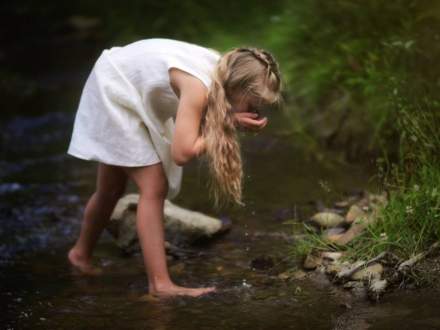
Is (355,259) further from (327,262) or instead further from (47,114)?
(47,114)

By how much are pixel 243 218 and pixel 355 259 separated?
3.67ft

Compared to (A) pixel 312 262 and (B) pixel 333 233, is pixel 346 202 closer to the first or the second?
(B) pixel 333 233

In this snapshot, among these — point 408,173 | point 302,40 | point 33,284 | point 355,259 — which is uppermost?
point 302,40

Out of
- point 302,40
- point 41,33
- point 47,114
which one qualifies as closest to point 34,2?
point 41,33

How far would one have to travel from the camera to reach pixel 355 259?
316 centimetres

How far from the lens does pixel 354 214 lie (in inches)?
145

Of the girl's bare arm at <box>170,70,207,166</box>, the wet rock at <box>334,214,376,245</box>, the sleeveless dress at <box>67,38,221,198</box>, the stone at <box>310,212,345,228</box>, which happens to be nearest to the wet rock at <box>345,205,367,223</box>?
the stone at <box>310,212,345,228</box>

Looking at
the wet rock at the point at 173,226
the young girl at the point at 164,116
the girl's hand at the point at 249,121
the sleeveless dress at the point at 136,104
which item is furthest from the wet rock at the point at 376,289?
the wet rock at the point at 173,226

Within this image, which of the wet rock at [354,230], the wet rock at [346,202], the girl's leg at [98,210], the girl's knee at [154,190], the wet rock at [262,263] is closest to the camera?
the girl's knee at [154,190]

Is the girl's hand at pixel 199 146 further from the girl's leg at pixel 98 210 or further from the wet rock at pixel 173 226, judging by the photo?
the wet rock at pixel 173 226

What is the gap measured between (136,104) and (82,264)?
0.86 metres

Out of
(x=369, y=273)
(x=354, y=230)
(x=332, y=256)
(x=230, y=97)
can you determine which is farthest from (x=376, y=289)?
(x=230, y=97)

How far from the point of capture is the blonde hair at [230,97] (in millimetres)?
2947

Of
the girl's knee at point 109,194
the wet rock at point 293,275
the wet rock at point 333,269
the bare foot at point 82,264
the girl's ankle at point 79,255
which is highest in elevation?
the girl's knee at point 109,194
